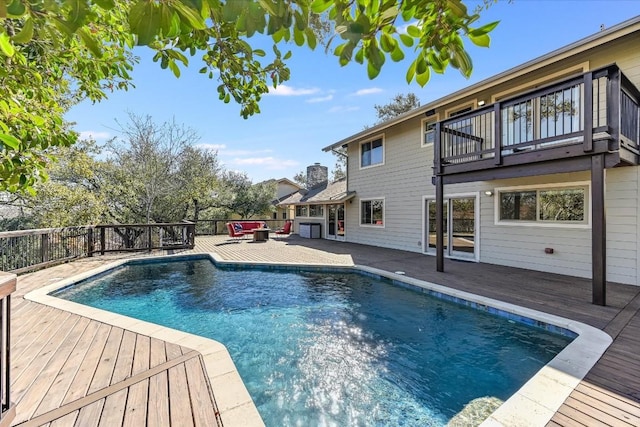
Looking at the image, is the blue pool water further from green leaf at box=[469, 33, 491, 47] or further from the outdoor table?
the outdoor table

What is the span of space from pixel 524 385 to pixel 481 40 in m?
2.91

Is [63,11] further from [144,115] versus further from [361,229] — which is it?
[144,115]

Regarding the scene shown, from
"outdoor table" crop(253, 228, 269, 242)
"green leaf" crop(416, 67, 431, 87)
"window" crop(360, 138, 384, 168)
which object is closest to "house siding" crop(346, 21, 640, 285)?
"window" crop(360, 138, 384, 168)

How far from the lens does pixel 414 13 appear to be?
4.21 feet

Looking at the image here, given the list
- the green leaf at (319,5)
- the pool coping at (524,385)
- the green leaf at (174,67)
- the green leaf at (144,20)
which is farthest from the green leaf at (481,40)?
the pool coping at (524,385)

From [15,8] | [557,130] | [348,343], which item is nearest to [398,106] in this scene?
[557,130]

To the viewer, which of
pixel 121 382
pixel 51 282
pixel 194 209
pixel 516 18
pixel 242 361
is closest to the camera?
pixel 121 382

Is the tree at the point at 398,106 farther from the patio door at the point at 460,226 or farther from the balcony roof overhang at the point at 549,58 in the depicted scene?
the patio door at the point at 460,226

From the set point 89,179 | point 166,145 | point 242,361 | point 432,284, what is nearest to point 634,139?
point 432,284

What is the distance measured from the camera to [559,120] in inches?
257

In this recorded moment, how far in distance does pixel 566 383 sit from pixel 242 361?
3.34 metres

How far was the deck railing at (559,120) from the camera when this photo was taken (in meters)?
4.64

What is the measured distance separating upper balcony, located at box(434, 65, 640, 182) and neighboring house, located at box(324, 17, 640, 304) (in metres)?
0.02

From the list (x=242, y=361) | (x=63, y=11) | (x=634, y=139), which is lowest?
(x=242, y=361)
